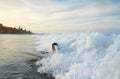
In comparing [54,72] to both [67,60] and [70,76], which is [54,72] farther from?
[70,76]

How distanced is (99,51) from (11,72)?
6336 millimetres

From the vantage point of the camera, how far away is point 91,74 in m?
9.52

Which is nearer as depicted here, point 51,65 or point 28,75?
point 28,75

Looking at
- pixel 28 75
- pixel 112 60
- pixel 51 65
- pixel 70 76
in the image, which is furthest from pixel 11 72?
pixel 112 60

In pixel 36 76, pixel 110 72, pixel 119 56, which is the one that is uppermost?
pixel 119 56

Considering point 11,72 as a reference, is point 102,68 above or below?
above

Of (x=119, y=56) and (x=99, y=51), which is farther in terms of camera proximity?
(x=99, y=51)

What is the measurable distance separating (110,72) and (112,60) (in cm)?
89

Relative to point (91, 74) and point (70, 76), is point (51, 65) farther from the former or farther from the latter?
point (91, 74)

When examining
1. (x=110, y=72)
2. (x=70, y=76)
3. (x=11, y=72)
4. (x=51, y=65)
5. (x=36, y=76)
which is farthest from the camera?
(x=51, y=65)

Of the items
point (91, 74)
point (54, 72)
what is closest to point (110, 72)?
point (91, 74)

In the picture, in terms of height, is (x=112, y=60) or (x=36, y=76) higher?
(x=112, y=60)

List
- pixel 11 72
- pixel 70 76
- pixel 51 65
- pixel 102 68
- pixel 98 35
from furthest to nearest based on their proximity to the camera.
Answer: pixel 98 35
pixel 51 65
pixel 11 72
pixel 70 76
pixel 102 68

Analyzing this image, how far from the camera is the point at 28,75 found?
12.5 m
